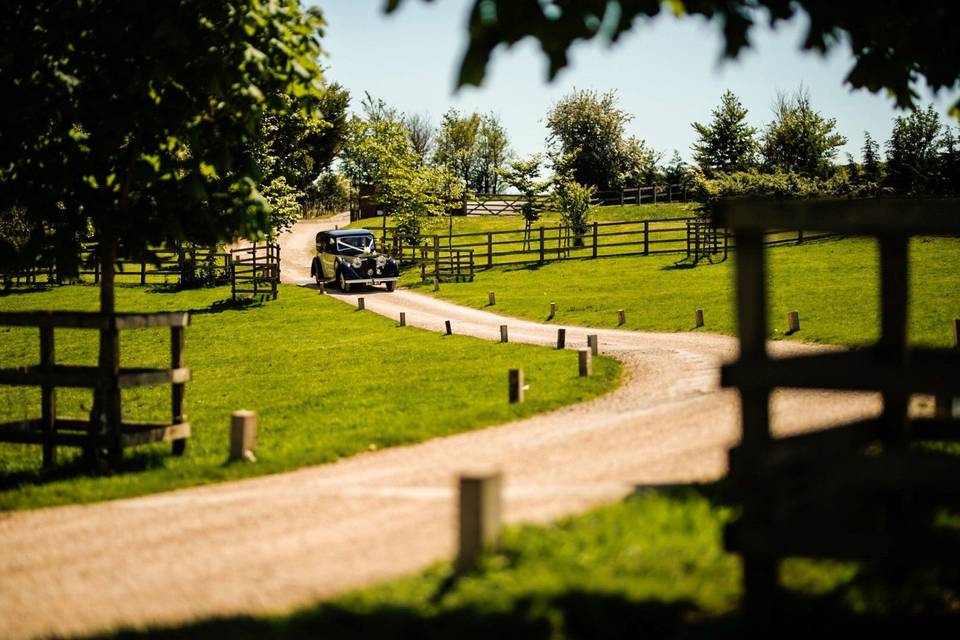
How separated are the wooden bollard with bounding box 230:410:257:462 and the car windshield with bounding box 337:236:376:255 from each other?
28.0 m

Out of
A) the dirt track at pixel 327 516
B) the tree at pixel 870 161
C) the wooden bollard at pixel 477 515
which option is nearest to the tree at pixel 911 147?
the tree at pixel 870 161

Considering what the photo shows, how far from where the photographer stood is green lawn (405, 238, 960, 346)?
1991cm

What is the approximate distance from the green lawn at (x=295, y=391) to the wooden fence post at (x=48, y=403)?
21 cm

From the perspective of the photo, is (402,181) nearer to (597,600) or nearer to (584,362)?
Result: (584,362)

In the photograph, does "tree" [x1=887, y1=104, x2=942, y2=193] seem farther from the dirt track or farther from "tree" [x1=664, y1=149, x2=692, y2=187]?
the dirt track

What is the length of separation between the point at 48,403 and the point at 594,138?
208ft

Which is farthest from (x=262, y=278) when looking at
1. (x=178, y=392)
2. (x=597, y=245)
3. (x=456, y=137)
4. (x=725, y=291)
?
(x=456, y=137)

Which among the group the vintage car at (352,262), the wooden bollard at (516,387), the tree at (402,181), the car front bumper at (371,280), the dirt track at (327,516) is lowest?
the dirt track at (327,516)

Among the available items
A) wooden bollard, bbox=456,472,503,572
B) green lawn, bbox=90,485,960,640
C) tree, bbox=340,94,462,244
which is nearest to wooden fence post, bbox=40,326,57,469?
green lawn, bbox=90,485,960,640

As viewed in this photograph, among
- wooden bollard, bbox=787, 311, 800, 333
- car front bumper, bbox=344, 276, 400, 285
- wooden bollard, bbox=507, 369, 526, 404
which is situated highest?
car front bumper, bbox=344, 276, 400, 285

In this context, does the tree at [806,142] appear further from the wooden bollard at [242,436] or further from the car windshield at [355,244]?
the wooden bollard at [242,436]

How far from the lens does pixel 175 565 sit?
6109 mm

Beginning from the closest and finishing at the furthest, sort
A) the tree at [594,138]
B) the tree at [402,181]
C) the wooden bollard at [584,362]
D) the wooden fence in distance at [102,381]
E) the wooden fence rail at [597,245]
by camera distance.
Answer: the wooden fence in distance at [102,381]
the wooden bollard at [584,362]
the wooden fence rail at [597,245]
the tree at [402,181]
the tree at [594,138]

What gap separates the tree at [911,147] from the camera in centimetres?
4825
